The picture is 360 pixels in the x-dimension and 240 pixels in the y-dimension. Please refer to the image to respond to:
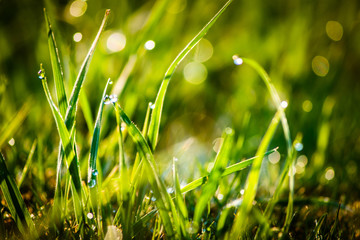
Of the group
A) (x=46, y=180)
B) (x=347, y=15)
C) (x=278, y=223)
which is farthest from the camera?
(x=347, y=15)

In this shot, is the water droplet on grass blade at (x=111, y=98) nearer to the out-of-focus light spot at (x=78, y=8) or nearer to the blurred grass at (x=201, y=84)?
the blurred grass at (x=201, y=84)

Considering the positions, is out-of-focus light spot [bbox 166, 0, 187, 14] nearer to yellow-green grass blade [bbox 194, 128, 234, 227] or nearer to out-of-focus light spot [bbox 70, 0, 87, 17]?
out-of-focus light spot [bbox 70, 0, 87, 17]

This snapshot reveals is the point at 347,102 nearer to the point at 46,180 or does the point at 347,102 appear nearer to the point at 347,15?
the point at 347,15

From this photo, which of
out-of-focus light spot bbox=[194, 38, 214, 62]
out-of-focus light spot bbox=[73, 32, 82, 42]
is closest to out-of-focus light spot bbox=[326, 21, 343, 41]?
out-of-focus light spot bbox=[194, 38, 214, 62]

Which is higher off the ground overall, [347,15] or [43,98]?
[43,98]

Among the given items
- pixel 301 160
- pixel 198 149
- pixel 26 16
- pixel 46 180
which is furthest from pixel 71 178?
pixel 26 16

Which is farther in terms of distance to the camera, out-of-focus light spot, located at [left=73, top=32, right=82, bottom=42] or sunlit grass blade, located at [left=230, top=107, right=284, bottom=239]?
out-of-focus light spot, located at [left=73, top=32, right=82, bottom=42]

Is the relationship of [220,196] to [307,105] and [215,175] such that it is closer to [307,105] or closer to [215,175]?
[215,175]
